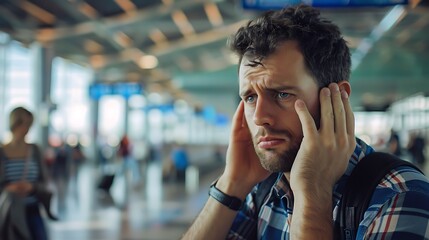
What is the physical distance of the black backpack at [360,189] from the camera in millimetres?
1301

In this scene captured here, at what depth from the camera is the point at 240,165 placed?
1.84 m

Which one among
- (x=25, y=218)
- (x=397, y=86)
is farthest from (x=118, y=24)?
(x=397, y=86)

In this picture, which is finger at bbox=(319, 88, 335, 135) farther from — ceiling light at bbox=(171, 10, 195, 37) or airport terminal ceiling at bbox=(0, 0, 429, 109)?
ceiling light at bbox=(171, 10, 195, 37)

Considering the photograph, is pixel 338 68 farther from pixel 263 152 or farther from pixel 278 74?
pixel 263 152

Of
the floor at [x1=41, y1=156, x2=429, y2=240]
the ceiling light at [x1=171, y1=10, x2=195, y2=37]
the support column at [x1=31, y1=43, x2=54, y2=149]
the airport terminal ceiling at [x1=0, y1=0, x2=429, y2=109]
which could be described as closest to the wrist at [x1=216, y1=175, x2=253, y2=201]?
the floor at [x1=41, y1=156, x2=429, y2=240]

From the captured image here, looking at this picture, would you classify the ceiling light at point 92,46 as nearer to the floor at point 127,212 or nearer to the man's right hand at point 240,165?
the floor at point 127,212

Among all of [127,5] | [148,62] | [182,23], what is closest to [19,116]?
[127,5]

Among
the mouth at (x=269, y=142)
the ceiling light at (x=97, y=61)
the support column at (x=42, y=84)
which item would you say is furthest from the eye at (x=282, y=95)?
the ceiling light at (x=97, y=61)

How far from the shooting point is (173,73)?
105 ft

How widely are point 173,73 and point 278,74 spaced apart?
3069 centimetres

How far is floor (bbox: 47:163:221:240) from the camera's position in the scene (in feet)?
29.3

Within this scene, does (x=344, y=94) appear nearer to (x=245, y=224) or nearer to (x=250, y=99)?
(x=250, y=99)

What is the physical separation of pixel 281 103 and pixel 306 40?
19cm

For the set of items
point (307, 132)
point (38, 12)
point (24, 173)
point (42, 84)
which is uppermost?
point (38, 12)
